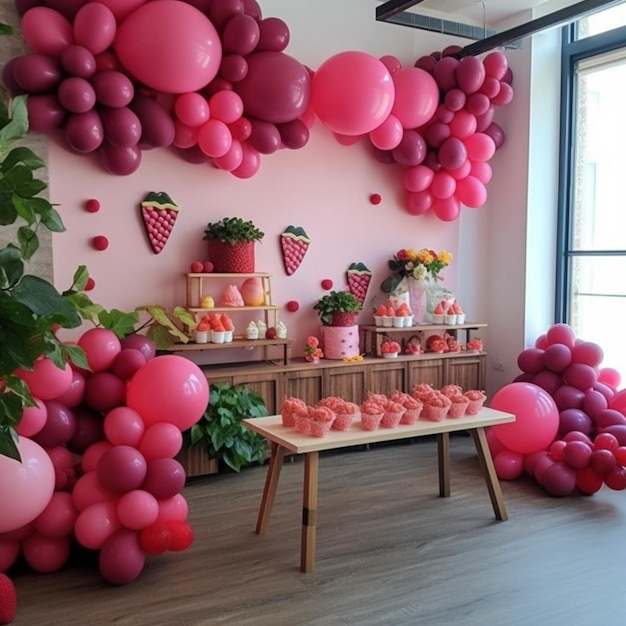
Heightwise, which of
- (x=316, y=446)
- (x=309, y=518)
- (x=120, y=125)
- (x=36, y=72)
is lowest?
(x=309, y=518)

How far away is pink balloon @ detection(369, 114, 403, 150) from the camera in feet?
15.8

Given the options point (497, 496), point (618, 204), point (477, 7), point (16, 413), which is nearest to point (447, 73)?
point (477, 7)

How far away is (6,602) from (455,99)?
4.17 m

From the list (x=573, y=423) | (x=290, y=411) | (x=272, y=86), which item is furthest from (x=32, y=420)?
(x=573, y=423)

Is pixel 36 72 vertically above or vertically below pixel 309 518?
above

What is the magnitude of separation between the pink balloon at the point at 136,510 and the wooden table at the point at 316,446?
0.62 meters

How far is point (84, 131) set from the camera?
391 centimetres

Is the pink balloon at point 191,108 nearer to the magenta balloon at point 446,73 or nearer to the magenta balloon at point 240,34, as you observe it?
the magenta balloon at point 240,34

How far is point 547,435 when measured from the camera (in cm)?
425

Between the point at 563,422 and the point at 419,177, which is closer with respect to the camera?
the point at 563,422

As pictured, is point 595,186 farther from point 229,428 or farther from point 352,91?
point 229,428

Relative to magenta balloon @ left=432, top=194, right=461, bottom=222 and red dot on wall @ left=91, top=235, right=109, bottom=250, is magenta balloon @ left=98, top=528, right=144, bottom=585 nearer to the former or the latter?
red dot on wall @ left=91, top=235, right=109, bottom=250

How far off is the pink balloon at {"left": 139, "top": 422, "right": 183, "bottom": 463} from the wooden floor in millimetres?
522

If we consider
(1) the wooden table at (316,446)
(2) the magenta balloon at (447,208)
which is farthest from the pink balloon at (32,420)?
(2) the magenta balloon at (447,208)
